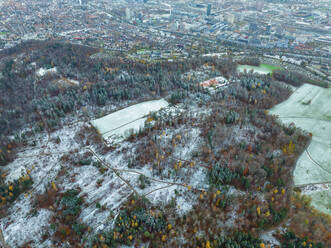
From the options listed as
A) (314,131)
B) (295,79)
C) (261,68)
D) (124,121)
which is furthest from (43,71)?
(295,79)

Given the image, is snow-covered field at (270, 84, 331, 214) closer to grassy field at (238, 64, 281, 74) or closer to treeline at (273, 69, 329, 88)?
treeline at (273, 69, 329, 88)

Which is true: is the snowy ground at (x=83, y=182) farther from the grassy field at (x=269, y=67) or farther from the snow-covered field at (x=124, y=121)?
the grassy field at (x=269, y=67)

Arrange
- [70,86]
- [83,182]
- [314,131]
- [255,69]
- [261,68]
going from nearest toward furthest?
[83,182] → [314,131] → [70,86] → [255,69] → [261,68]

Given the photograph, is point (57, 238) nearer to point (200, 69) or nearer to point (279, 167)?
point (279, 167)

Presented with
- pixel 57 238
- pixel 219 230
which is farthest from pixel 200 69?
pixel 57 238

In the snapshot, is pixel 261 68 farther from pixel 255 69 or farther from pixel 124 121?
pixel 124 121

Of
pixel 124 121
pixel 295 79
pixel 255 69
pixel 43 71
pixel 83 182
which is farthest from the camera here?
pixel 255 69

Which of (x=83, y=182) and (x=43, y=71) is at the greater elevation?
(x=43, y=71)
